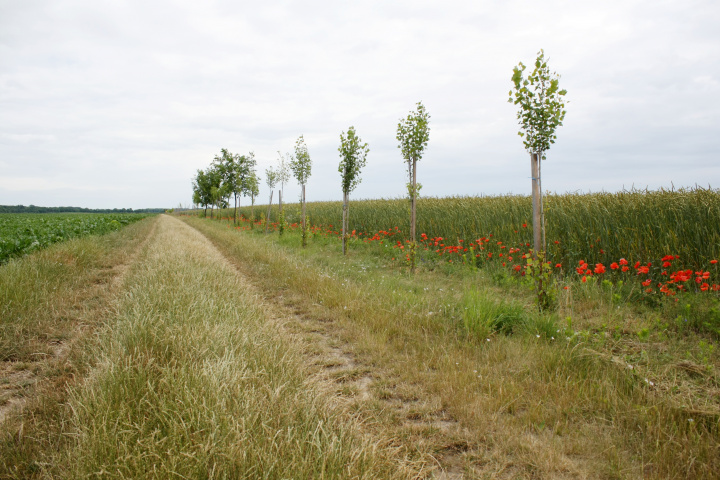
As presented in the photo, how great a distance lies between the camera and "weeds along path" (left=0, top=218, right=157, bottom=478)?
236cm

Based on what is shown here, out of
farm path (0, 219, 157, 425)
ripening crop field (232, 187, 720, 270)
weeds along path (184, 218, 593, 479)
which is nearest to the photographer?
weeds along path (184, 218, 593, 479)

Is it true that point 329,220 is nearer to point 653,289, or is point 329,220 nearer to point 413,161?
point 413,161

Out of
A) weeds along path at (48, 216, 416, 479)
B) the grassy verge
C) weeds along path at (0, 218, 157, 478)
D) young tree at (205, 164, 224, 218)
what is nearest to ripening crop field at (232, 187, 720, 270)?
the grassy verge

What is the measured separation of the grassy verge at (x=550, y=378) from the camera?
7.49 feet

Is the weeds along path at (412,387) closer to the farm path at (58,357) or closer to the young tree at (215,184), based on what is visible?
the farm path at (58,357)

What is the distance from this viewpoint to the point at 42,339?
4367mm

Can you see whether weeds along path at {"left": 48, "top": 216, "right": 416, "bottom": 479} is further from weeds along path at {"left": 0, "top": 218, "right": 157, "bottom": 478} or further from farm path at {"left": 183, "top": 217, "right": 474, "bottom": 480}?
weeds along path at {"left": 0, "top": 218, "right": 157, "bottom": 478}

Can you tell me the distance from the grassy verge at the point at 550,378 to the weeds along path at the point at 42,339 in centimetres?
240

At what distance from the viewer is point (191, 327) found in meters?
3.49

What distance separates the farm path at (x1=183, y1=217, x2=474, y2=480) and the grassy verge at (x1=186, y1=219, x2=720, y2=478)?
4 centimetres

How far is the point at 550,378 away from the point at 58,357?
4879 mm

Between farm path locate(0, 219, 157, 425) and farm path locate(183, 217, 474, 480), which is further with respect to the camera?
farm path locate(0, 219, 157, 425)

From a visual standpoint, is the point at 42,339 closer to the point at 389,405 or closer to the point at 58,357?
the point at 58,357

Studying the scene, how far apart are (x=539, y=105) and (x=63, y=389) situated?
20.8 ft
